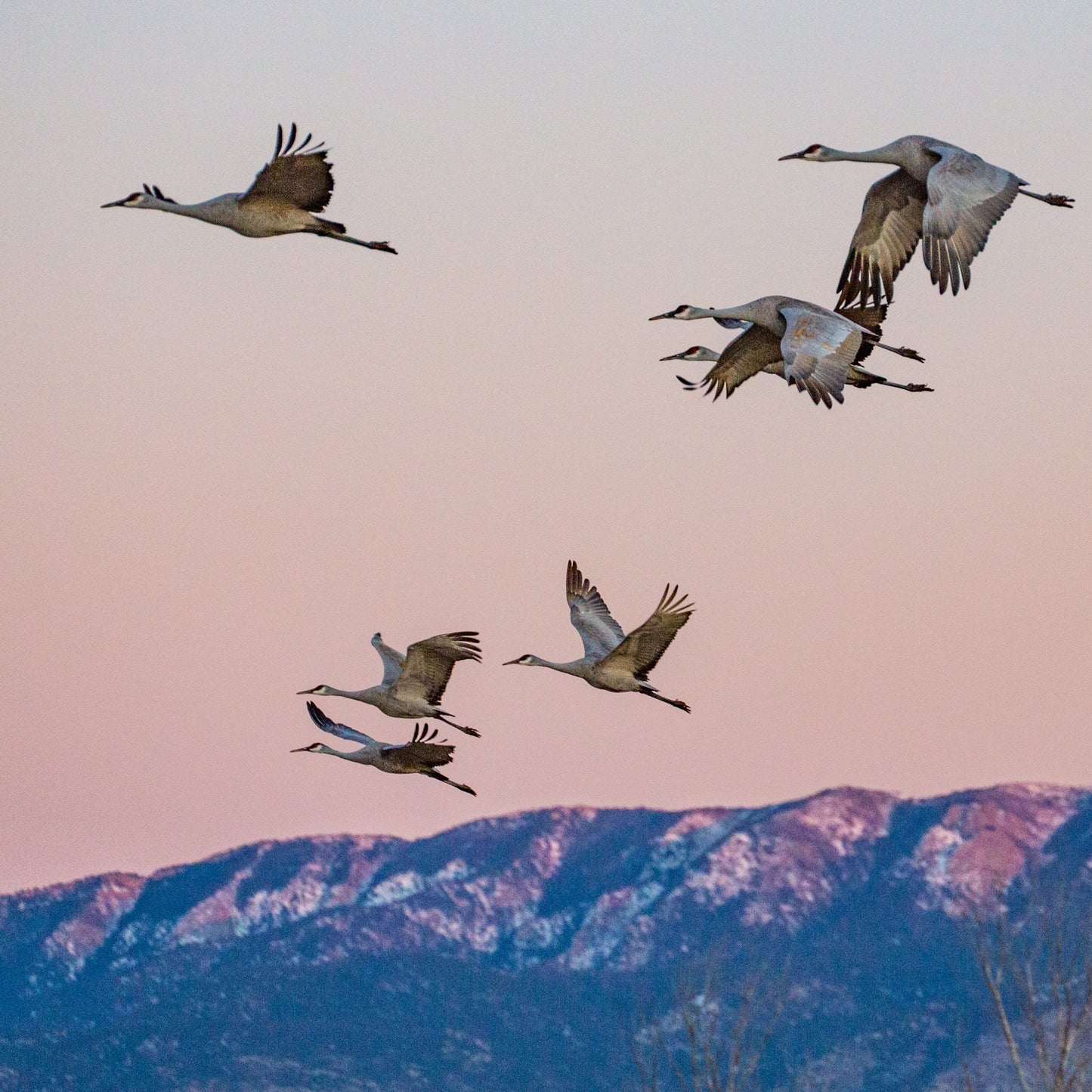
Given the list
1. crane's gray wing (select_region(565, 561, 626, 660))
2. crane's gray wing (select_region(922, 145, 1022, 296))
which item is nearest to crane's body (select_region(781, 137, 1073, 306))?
crane's gray wing (select_region(922, 145, 1022, 296))

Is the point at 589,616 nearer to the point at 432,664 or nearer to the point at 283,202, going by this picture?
the point at 432,664

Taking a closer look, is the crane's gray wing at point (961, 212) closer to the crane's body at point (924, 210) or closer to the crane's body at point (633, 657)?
the crane's body at point (924, 210)

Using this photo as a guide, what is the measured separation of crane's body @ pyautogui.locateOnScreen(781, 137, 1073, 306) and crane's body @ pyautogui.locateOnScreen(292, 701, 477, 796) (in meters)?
7.68

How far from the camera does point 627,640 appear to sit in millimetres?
32219

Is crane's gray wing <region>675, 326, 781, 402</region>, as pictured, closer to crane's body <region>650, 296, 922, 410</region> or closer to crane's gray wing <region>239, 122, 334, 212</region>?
crane's body <region>650, 296, 922, 410</region>

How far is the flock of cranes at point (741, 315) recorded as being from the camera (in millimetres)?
27594

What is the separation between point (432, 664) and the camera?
3328 centimetres

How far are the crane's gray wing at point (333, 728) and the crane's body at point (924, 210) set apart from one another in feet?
27.8

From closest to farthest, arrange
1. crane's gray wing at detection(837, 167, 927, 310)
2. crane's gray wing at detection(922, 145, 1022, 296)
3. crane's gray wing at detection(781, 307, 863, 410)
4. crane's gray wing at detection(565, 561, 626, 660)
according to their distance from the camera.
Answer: crane's gray wing at detection(781, 307, 863, 410)
crane's gray wing at detection(922, 145, 1022, 296)
crane's gray wing at detection(837, 167, 927, 310)
crane's gray wing at detection(565, 561, 626, 660)

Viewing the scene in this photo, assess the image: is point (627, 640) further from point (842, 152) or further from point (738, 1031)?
point (738, 1031)

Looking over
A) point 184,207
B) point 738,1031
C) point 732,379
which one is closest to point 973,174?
point 732,379

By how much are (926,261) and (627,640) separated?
23.2 ft

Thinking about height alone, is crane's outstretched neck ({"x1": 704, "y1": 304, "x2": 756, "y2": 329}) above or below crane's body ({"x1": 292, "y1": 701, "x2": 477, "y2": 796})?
above

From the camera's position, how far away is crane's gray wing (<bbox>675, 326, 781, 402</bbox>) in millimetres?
33906
